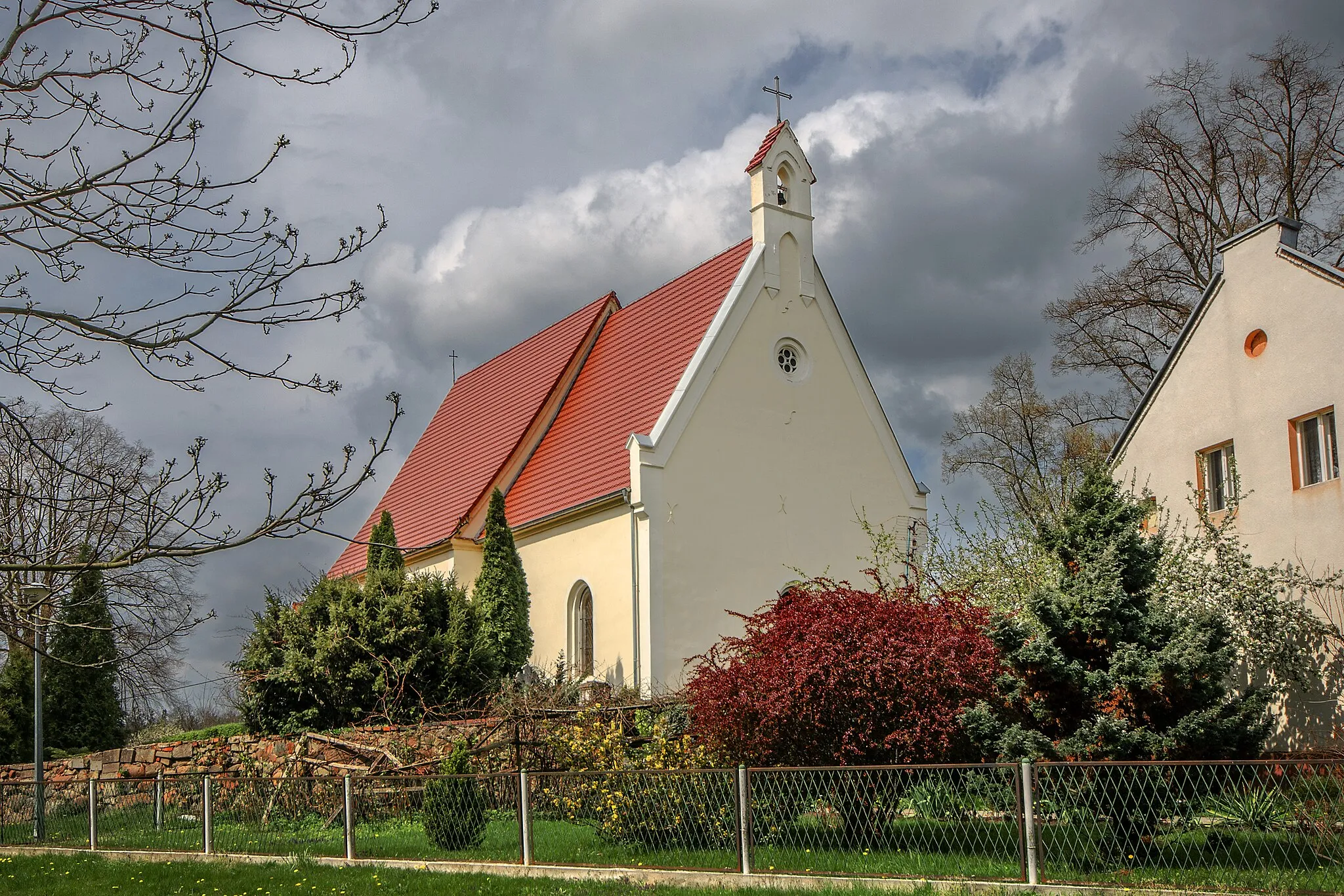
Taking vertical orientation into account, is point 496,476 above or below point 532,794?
above

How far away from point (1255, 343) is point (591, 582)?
462 inches

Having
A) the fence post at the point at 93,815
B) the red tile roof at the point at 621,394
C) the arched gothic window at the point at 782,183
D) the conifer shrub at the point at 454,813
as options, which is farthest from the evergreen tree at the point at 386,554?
the arched gothic window at the point at 782,183

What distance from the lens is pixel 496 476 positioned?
2595cm

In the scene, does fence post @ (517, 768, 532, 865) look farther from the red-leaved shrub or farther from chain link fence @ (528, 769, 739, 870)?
the red-leaved shrub

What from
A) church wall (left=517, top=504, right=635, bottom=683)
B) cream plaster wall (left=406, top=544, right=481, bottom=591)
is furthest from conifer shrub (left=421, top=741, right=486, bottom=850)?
cream plaster wall (left=406, top=544, right=481, bottom=591)

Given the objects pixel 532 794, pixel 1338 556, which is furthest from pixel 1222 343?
pixel 532 794

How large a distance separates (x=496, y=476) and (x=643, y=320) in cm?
465

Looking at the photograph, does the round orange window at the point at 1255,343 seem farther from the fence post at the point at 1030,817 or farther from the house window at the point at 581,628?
the house window at the point at 581,628

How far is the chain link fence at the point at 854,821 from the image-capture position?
869 cm

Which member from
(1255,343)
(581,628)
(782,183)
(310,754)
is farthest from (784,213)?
(310,754)

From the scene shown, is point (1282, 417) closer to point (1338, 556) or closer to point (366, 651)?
point (1338, 556)

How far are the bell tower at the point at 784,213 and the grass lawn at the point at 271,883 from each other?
14.7m

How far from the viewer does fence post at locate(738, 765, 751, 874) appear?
10242mm

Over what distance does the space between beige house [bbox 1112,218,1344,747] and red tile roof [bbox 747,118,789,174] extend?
28.9ft
